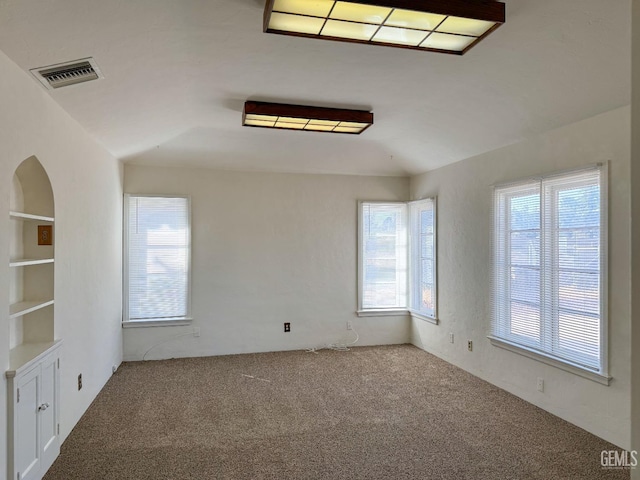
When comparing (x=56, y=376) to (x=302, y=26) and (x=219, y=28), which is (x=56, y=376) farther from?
(x=302, y=26)

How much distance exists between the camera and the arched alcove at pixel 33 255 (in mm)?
2855

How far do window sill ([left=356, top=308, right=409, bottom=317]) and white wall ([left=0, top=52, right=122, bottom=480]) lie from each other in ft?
10.5

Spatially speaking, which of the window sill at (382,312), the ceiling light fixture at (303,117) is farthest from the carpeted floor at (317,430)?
the ceiling light fixture at (303,117)

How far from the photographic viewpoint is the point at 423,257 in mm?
5863

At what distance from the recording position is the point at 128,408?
12.5ft

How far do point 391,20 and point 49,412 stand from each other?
10.6 ft

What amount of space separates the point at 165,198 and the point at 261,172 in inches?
51.1

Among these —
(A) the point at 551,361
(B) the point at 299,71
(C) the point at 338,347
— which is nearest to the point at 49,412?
(B) the point at 299,71

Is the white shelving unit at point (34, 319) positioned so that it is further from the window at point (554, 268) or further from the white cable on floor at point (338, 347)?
the window at point (554, 268)

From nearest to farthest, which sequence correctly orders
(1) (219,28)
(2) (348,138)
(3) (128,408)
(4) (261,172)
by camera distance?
(1) (219,28), (3) (128,408), (2) (348,138), (4) (261,172)

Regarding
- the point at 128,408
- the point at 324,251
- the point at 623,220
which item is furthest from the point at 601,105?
the point at 128,408

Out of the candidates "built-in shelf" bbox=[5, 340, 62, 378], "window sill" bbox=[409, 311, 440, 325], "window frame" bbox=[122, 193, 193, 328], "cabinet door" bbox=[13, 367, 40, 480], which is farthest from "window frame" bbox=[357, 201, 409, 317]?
"cabinet door" bbox=[13, 367, 40, 480]

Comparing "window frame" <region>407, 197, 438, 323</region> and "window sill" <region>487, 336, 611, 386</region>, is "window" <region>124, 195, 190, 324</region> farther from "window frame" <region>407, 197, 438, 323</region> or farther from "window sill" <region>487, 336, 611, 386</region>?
"window sill" <region>487, 336, 611, 386</region>

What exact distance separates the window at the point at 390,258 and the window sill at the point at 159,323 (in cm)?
240
